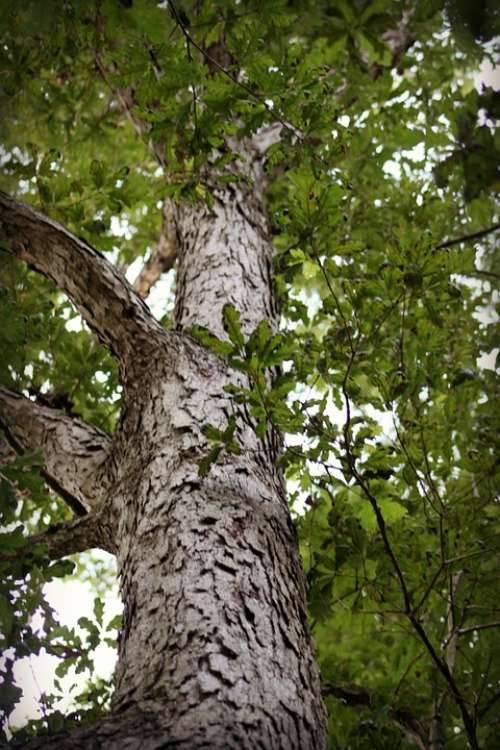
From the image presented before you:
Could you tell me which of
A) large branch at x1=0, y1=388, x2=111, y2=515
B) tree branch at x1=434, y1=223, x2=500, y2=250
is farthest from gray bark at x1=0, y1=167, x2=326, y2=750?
tree branch at x1=434, y1=223, x2=500, y2=250

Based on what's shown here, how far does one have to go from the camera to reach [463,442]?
2689mm

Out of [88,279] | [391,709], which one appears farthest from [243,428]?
[391,709]

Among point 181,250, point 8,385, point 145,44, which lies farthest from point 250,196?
point 8,385

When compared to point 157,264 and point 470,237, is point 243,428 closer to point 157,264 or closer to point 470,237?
point 470,237

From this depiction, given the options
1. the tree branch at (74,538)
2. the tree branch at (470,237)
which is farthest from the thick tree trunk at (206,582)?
the tree branch at (470,237)

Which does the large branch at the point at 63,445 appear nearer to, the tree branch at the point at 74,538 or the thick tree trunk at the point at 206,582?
the tree branch at the point at 74,538

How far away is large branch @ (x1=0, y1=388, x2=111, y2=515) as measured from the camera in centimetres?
204

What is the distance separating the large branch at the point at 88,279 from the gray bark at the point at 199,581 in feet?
0.24

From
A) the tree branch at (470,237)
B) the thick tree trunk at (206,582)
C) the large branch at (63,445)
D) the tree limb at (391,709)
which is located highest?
the tree branch at (470,237)

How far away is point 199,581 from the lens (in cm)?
133

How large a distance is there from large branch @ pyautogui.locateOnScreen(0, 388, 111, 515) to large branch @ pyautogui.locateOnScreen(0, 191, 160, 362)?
355 millimetres

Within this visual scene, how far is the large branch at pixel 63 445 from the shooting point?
2039 millimetres

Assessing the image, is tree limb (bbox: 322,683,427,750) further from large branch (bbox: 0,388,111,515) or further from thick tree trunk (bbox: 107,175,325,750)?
large branch (bbox: 0,388,111,515)

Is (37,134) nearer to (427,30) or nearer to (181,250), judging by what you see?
(181,250)
